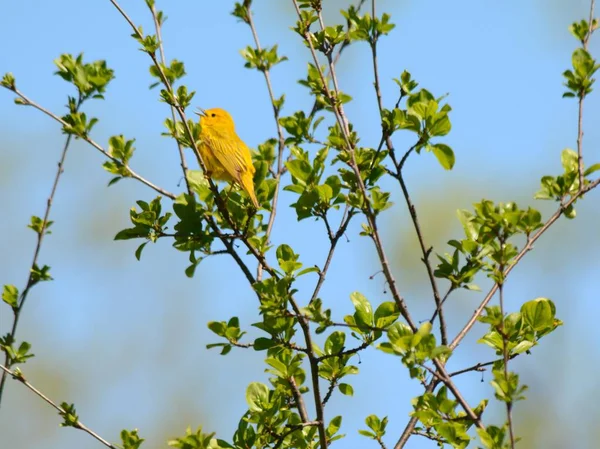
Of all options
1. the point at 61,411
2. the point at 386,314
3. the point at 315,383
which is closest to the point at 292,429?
the point at 315,383

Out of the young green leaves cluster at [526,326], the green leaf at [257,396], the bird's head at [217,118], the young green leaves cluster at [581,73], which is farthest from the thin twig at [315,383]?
the bird's head at [217,118]

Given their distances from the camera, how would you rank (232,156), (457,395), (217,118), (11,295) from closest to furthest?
1. (457,395)
2. (11,295)
3. (232,156)
4. (217,118)

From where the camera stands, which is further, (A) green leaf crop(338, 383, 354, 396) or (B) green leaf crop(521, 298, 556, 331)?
(A) green leaf crop(338, 383, 354, 396)

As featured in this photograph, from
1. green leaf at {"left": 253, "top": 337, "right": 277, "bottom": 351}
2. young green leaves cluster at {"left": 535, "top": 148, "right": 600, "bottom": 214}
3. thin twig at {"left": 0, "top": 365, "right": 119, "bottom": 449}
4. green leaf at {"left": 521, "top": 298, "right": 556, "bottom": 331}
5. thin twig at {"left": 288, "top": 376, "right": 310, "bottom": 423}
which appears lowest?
thin twig at {"left": 0, "top": 365, "right": 119, "bottom": 449}

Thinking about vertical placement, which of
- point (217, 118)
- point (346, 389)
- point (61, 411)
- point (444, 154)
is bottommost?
point (61, 411)

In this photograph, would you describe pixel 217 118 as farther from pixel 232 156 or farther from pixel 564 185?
pixel 564 185

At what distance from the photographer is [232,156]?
529cm

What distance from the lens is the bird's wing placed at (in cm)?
502

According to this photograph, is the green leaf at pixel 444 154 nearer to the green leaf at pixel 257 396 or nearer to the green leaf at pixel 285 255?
the green leaf at pixel 285 255

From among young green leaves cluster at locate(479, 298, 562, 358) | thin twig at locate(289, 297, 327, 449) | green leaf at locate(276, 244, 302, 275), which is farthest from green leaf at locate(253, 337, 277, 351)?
young green leaves cluster at locate(479, 298, 562, 358)

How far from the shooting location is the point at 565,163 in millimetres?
3059

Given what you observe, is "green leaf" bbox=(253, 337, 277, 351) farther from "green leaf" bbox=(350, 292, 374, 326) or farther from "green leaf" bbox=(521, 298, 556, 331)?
"green leaf" bbox=(521, 298, 556, 331)

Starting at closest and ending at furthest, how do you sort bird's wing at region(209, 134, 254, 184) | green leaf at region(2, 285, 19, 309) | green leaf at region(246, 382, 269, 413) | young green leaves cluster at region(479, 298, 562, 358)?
young green leaves cluster at region(479, 298, 562, 358), green leaf at region(246, 382, 269, 413), green leaf at region(2, 285, 19, 309), bird's wing at region(209, 134, 254, 184)

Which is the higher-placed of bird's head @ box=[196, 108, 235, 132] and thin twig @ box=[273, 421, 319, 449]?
bird's head @ box=[196, 108, 235, 132]
